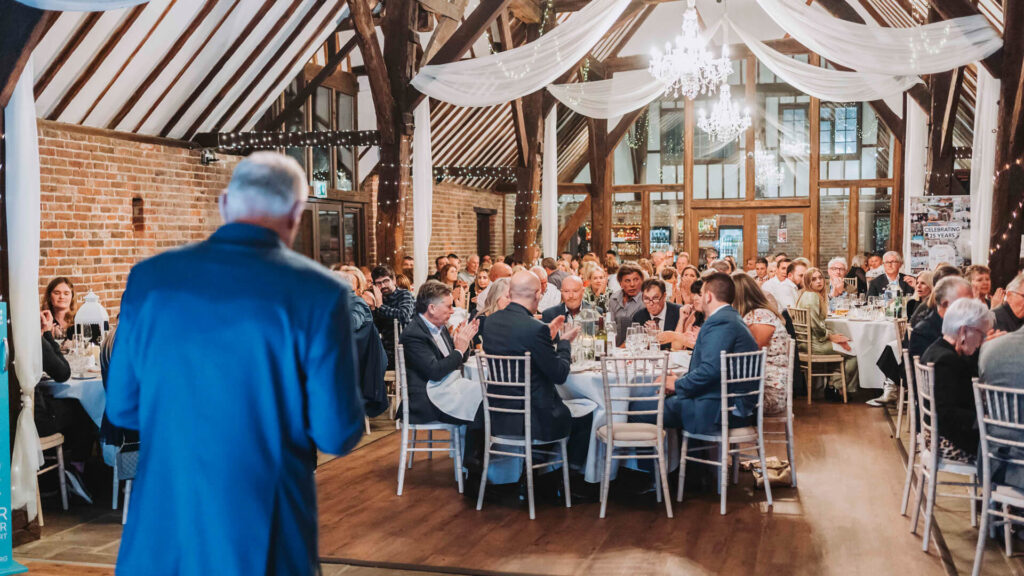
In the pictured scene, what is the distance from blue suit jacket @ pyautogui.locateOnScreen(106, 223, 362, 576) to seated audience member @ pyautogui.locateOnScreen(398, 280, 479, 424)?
10.3ft

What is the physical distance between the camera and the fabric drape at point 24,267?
164 inches

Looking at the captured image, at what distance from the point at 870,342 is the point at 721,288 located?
3.69m

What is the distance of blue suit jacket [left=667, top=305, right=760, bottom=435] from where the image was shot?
4.63 m

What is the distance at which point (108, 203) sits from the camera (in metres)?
8.37

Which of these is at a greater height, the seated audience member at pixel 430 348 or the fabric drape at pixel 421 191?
the fabric drape at pixel 421 191

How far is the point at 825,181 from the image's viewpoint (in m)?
15.4

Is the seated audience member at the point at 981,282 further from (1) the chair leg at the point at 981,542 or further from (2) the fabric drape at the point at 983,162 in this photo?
(1) the chair leg at the point at 981,542

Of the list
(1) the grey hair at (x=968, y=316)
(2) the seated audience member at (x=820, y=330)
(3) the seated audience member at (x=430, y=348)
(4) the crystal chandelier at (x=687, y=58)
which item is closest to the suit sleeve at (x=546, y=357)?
(3) the seated audience member at (x=430, y=348)

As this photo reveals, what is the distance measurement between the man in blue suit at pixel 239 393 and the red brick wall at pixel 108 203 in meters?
6.19

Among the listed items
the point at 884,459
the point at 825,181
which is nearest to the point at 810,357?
the point at 884,459

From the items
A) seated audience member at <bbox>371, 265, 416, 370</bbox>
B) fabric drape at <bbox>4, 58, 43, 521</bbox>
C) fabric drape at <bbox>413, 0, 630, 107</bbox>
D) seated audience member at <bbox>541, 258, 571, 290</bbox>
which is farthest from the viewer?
seated audience member at <bbox>541, 258, 571, 290</bbox>

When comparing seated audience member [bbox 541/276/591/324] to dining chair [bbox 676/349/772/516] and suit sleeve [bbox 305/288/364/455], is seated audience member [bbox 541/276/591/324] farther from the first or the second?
suit sleeve [bbox 305/288/364/455]

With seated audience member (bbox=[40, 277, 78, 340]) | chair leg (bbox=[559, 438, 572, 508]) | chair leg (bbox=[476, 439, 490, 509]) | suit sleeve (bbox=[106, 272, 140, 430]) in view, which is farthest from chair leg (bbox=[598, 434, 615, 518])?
seated audience member (bbox=[40, 277, 78, 340])

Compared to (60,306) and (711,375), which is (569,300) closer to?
(711,375)
